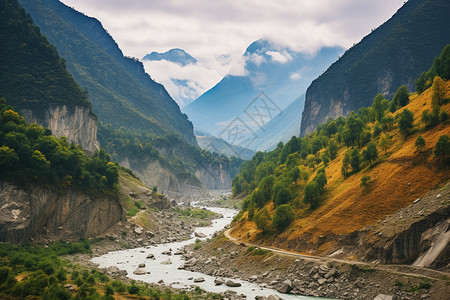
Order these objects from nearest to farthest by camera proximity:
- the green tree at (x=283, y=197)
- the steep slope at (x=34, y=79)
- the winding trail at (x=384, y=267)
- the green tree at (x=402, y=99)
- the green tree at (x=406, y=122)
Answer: the winding trail at (x=384, y=267) < the green tree at (x=406, y=122) < the green tree at (x=283, y=197) < the green tree at (x=402, y=99) < the steep slope at (x=34, y=79)

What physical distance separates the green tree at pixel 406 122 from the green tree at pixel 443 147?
1369 cm

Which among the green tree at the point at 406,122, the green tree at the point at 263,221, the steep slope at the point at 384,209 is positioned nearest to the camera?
the steep slope at the point at 384,209

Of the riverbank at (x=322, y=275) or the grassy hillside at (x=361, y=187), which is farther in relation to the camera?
the grassy hillside at (x=361, y=187)

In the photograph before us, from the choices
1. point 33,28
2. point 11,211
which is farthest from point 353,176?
Result: point 33,28

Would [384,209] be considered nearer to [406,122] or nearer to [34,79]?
[406,122]

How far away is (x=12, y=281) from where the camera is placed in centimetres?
3541

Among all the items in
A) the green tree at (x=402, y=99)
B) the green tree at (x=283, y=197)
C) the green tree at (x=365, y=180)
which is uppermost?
the green tree at (x=402, y=99)

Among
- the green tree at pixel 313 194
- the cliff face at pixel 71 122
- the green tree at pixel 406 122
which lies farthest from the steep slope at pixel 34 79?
the green tree at pixel 406 122

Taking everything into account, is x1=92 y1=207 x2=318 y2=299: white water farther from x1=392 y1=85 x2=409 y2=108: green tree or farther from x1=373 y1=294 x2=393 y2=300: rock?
x1=392 y1=85 x2=409 y2=108: green tree

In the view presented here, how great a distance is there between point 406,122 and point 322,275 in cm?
3320

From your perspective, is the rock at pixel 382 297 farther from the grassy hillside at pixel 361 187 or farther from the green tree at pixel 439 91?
the green tree at pixel 439 91

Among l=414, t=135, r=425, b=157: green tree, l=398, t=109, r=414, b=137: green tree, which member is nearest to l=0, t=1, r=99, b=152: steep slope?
l=398, t=109, r=414, b=137: green tree

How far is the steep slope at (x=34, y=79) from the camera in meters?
101

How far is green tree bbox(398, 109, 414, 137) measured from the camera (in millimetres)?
61062
